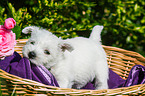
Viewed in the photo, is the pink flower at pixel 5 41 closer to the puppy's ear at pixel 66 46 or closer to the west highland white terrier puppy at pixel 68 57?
the west highland white terrier puppy at pixel 68 57

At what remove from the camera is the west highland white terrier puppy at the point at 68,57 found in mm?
1724

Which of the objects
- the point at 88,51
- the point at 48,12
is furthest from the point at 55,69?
the point at 48,12

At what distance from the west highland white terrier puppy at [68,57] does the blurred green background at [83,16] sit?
53cm

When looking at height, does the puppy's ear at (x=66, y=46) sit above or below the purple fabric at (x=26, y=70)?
above

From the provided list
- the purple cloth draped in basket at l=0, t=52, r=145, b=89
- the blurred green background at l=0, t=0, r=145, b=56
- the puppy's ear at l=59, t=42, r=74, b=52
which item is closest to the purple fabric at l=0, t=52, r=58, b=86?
the purple cloth draped in basket at l=0, t=52, r=145, b=89

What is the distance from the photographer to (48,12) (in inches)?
105

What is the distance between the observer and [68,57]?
1.94 m

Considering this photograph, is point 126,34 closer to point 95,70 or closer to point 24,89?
point 95,70

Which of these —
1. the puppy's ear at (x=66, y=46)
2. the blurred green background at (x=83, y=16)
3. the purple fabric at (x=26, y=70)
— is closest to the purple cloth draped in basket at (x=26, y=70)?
the purple fabric at (x=26, y=70)

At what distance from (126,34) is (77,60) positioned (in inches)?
91.7

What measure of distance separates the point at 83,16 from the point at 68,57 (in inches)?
67.5

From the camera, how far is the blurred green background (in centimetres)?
266

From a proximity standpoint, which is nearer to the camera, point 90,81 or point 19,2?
point 90,81

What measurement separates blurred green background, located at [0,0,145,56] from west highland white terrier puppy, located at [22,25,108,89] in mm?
530
